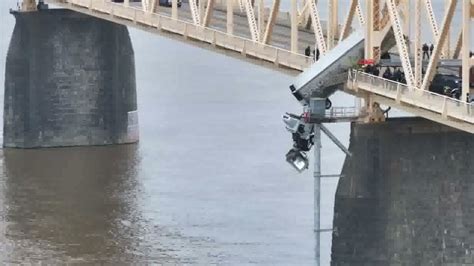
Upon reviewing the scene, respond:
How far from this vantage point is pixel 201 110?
108 meters

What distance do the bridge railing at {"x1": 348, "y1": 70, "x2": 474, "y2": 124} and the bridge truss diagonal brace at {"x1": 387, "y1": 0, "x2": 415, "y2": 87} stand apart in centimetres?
35

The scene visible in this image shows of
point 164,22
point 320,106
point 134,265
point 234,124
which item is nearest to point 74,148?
point 234,124

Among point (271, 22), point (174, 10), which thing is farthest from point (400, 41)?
point (174, 10)

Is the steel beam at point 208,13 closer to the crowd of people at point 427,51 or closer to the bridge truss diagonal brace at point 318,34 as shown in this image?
the bridge truss diagonal brace at point 318,34

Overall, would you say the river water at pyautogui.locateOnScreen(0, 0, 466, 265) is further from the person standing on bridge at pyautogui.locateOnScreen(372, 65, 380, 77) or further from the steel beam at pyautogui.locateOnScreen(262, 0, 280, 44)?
the person standing on bridge at pyautogui.locateOnScreen(372, 65, 380, 77)

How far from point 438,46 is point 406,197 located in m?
3.68

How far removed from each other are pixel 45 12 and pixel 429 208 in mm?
41327

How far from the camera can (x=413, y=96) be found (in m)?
59.3

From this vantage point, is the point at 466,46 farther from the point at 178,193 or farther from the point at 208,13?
the point at 178,193

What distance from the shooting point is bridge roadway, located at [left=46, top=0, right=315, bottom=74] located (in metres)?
71.3

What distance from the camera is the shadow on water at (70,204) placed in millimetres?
72438

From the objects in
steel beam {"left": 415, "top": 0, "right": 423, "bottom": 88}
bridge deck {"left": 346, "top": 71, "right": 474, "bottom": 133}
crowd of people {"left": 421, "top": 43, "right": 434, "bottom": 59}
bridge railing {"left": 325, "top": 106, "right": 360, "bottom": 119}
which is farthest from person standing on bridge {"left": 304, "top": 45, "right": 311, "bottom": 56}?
steel beam {"left": 415, "top": 0, "right": 423, "bottom": 88}

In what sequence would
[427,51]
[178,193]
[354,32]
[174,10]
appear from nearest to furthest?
[427,51], [354,32], [174,10], [178,193]

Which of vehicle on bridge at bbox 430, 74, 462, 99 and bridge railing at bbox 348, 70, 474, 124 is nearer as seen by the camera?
bridge railing at bbox 348, 70, 474, 124
